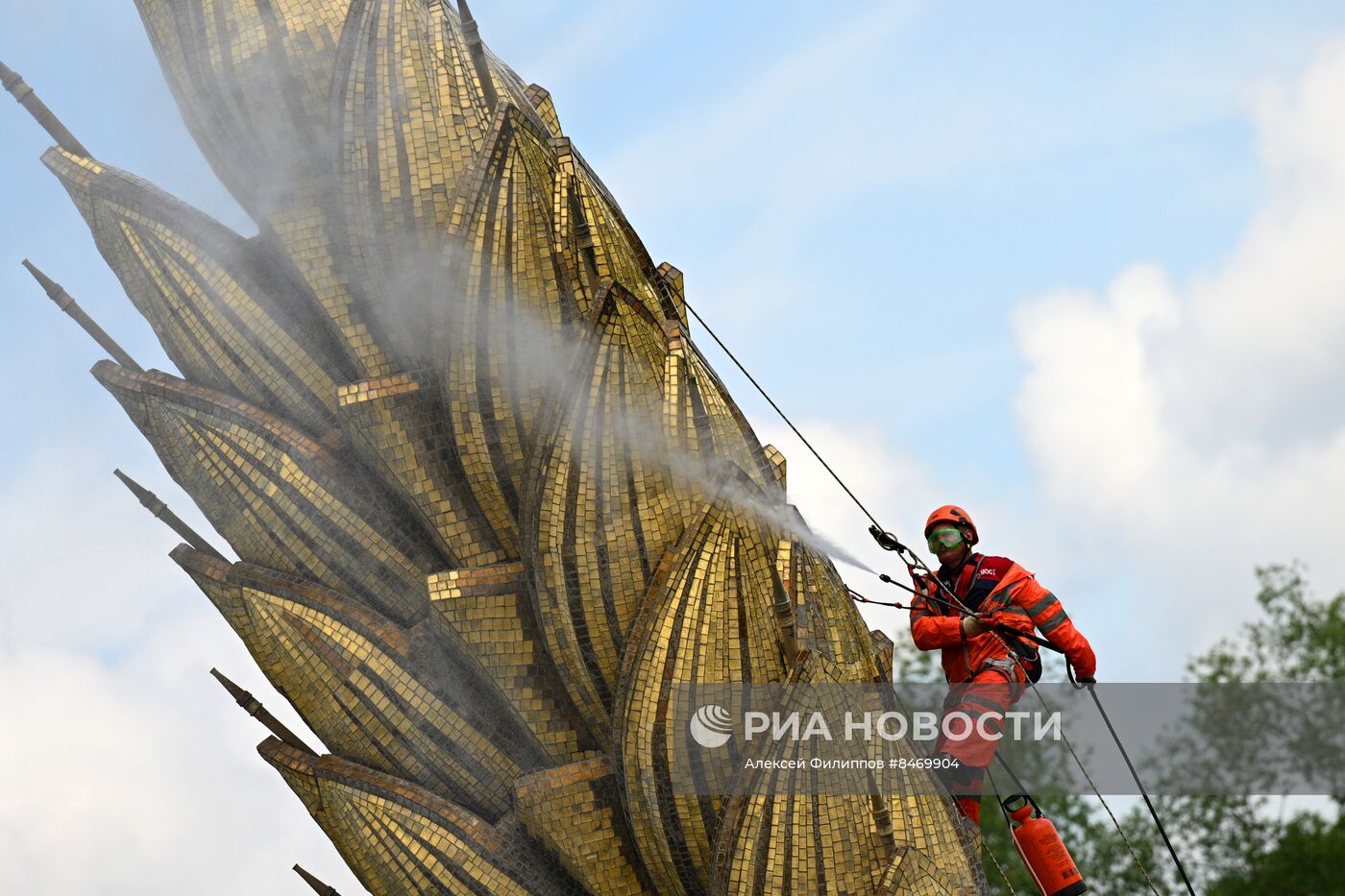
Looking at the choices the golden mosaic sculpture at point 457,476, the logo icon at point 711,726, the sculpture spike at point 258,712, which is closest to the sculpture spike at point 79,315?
the golden mosaic sculpture at point 457,476

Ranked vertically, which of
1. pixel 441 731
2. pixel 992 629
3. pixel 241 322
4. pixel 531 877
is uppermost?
pixel 241 322

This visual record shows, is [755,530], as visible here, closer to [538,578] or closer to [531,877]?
[538,578]

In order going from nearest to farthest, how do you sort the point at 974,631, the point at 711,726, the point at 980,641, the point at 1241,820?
the point at 711,726
the point at 974,631
the point at 980,641
the point at 1241,820

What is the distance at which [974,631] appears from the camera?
23.8 ft

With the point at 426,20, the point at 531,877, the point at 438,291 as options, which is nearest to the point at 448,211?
the point at 438,291

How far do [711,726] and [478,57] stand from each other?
349cm

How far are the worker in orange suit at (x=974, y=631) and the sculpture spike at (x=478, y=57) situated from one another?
9.69 ft

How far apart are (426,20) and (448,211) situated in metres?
1.07

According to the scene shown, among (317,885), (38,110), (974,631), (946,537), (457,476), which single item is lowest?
(317,885)

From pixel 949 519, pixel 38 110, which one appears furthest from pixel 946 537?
pixel 38 110

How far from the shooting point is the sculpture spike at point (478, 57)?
8070 mm

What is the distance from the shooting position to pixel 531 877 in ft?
24.6

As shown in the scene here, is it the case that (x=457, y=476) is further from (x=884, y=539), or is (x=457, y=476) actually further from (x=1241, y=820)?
(x=1241, y=820)

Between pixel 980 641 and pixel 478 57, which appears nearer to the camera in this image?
pixel 980 641
